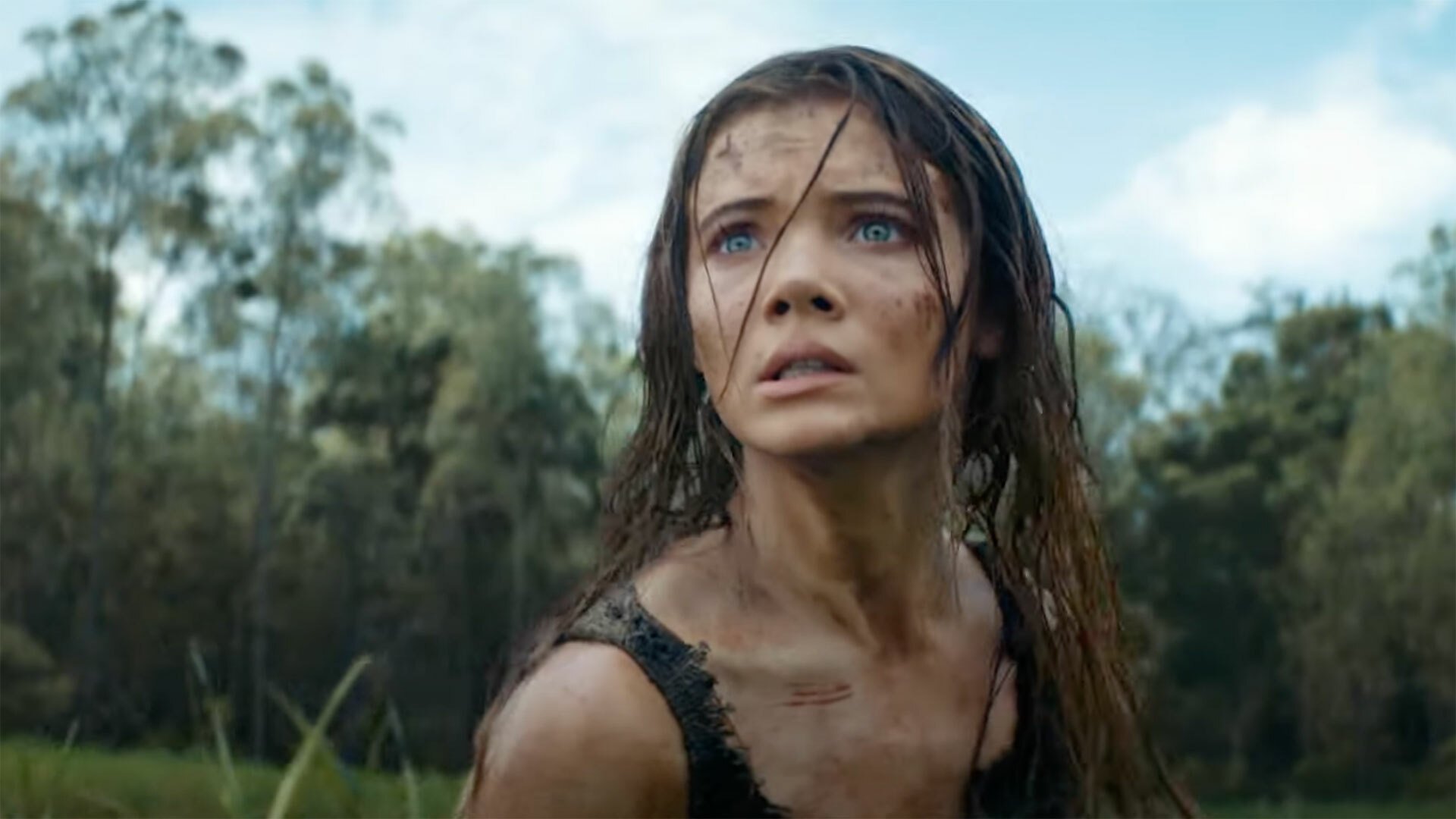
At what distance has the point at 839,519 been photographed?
2.42 m

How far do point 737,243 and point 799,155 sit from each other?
117mm

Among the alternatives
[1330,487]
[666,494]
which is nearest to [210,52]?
[1330,487]

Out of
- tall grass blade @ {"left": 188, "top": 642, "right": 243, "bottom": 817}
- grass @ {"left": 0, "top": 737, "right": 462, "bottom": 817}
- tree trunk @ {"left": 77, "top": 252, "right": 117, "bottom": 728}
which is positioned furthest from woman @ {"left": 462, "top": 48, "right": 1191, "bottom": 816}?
tree trunk @ {"left": 77, "top": 252, "right": 117, "bottom": 728}

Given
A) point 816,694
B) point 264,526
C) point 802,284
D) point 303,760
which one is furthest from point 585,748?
point 264,526

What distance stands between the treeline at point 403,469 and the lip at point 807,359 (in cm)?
2986

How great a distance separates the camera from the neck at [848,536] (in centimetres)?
240

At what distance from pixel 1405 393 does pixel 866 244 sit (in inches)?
1332

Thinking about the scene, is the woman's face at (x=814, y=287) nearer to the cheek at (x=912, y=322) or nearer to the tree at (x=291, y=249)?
the cheek at (x=912, y=322)

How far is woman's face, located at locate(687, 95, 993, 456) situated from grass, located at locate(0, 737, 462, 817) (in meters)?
0.57

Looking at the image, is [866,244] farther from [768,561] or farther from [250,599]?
[250,599]

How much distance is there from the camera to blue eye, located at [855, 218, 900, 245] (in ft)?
7.66

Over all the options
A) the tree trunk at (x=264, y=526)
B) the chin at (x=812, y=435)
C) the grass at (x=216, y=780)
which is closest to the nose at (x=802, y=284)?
the chin at (x=812, y=435)

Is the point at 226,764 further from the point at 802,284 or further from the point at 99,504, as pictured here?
the point at 99,504

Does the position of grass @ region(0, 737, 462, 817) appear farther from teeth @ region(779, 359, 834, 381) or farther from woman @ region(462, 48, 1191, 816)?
teeth @ region(779, 359, 834, 381)
